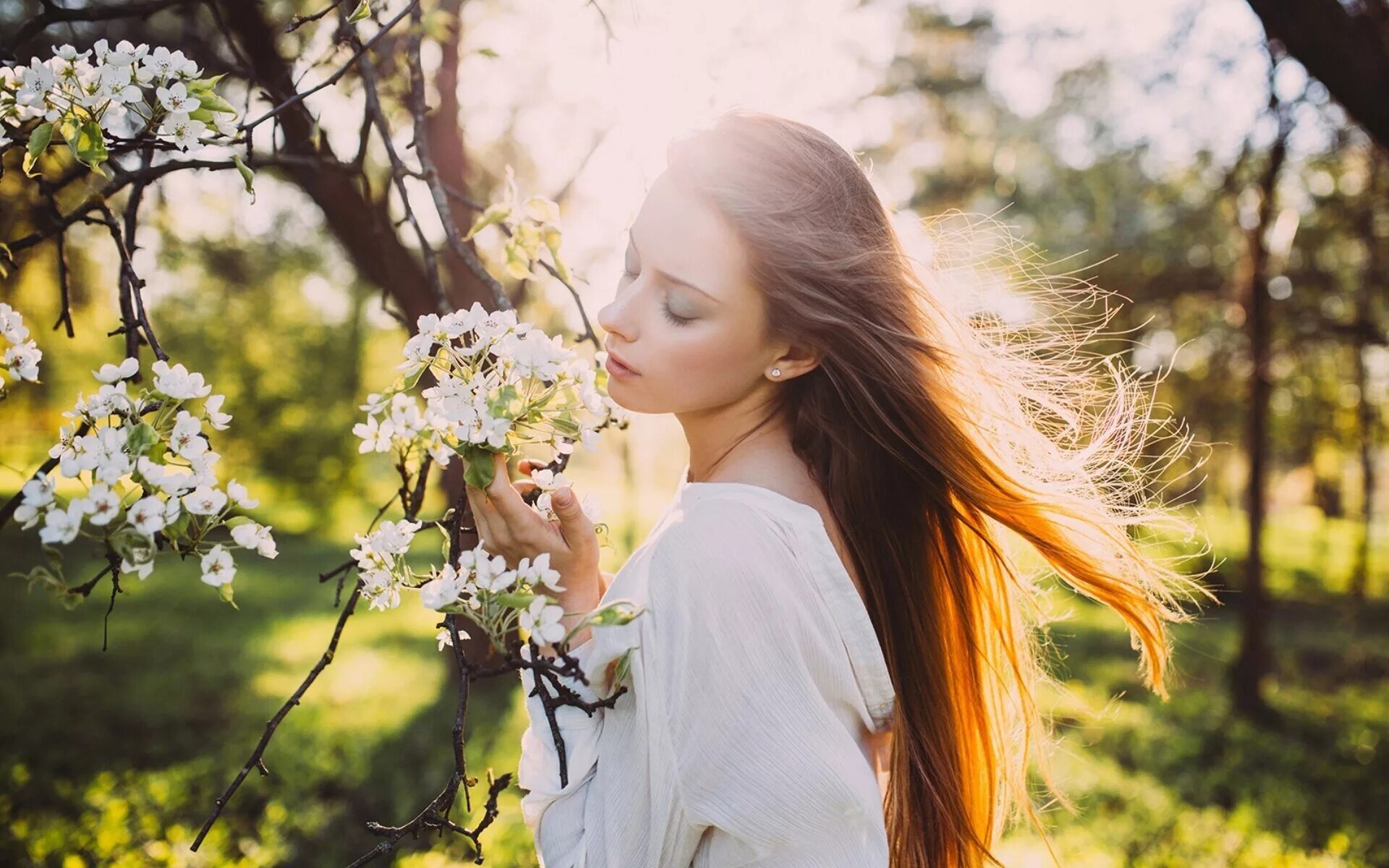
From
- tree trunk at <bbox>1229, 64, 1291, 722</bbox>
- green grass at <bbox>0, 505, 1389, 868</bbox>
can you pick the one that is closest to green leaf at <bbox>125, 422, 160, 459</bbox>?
green grass at <bbox>0, 505, 1389, 868</bbox>

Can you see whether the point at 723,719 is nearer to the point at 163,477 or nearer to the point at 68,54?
the point at 163,477

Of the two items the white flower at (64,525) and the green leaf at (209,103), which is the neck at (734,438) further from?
the white flower at (64,525)

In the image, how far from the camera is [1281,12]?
2383 mm

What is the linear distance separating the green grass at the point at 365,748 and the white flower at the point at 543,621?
1.55 metres

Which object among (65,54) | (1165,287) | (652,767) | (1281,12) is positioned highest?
(65,54)

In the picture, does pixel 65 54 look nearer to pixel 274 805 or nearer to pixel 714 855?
pixel 714 855

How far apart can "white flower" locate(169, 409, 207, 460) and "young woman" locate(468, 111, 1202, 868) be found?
1.39ft

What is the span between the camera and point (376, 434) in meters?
1.24

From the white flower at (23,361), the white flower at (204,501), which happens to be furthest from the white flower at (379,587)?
the white flower at (23,361)

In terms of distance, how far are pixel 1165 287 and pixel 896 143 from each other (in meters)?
3.86

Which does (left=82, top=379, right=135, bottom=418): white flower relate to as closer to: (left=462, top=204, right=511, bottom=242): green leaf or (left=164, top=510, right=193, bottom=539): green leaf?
(left=164, top=510, right=193, bottom=539): green leaf

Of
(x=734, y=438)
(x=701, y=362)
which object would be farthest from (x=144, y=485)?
(x=734, y=438)

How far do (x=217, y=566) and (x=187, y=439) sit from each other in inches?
6.2

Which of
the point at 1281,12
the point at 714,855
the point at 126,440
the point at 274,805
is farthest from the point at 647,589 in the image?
the point at 274,805
